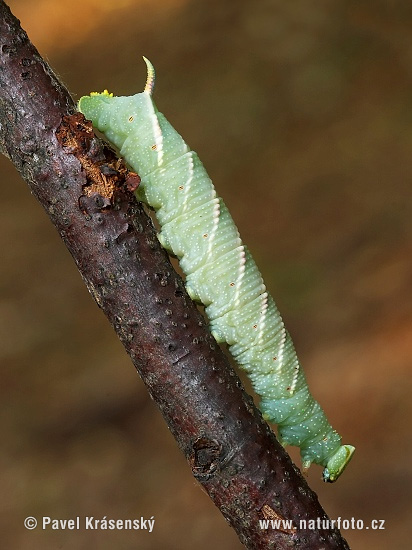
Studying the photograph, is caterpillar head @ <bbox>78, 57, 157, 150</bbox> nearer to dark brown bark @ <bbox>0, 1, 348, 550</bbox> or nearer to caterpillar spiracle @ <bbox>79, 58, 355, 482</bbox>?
caterpillar spiracle @ <bbox>79, 58, 355, 482</bbox>

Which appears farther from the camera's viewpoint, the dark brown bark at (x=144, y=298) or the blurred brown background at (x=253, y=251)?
the blurred brown background at (x=253, y=251)

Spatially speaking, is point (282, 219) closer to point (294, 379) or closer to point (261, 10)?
point (261, 10)

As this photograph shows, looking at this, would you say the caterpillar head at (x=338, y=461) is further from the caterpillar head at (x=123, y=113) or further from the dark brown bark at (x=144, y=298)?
the caterpillar head at (x=123, y=113)

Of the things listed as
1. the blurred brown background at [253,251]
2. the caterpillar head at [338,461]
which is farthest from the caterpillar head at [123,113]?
the blurred brown background at [253,251]

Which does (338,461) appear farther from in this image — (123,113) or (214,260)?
(123,113)

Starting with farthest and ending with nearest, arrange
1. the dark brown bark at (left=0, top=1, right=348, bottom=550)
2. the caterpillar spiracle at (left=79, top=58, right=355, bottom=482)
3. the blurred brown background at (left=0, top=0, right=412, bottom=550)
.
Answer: the blurred brown background at (left=0, top=0, right=412, bottom=550) < the caterpillar spiracle at (left=79, top=58, right=355, bottom=482) < the dark brown bark at (left=0, top=1, right=348, bottom=550)

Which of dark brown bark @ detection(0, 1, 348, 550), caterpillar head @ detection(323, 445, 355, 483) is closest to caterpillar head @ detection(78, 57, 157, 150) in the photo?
dark brown bark @ detection(0, 1, 348, 550)

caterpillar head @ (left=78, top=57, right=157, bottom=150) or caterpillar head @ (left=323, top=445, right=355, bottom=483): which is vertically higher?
caterpillar head @ (left=78, top=57, right=157, bottom=150)
